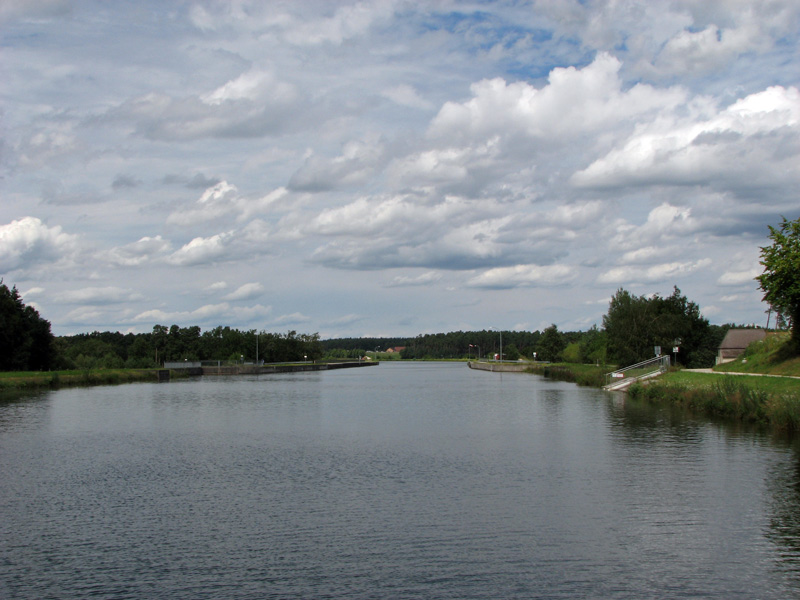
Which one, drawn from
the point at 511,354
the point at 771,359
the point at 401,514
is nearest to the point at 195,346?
the point at 511,354

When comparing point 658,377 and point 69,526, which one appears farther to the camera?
point 658,377

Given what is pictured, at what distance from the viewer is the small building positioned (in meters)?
73.1

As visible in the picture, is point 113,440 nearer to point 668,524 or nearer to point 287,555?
point 287,555

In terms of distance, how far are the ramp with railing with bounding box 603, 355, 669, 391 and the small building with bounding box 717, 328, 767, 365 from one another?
59.5 ft

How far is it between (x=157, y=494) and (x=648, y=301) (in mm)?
61914

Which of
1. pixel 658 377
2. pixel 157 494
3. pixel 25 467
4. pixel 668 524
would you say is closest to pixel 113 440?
pixel 25 467

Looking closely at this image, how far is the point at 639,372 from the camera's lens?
187 ft

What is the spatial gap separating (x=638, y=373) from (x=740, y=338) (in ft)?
79.7

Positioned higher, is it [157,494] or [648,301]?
[648,301]

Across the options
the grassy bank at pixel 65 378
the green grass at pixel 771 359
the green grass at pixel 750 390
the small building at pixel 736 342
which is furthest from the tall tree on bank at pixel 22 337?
the small building at pixel 736 342

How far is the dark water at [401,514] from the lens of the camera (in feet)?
37.2

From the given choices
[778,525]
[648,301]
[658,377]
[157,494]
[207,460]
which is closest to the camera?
[778,525]

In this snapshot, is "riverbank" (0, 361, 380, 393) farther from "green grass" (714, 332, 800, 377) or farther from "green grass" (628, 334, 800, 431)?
"green grass" (714, 332, 800, 377)

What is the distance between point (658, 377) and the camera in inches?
2080
